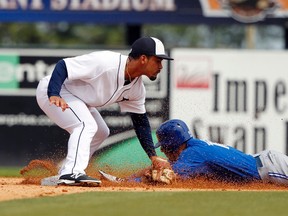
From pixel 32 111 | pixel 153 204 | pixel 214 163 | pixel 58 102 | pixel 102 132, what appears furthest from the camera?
pixel 32 111

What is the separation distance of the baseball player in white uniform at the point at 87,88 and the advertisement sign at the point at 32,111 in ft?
19.2

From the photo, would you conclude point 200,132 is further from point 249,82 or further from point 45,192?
point 45,192

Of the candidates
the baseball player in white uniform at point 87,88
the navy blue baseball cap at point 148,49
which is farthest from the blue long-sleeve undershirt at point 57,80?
the navy blue baseball cap at point 148,49

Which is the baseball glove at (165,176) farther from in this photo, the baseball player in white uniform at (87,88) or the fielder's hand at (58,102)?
the fielder's hand at (58,102)

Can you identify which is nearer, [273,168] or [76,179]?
[76,179]

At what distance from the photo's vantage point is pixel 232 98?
15.5m

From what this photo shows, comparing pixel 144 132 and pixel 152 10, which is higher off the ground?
pixel 152 10

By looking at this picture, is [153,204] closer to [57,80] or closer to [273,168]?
[57,80]

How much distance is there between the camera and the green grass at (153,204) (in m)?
7.15

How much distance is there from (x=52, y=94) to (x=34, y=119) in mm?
6672

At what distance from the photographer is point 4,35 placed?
3697cm

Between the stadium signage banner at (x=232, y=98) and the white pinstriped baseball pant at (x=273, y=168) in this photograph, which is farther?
the stadium signage banner at (x=232, y=98)

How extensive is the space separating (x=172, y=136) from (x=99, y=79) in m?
0.85

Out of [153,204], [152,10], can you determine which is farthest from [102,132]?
[152,10]
